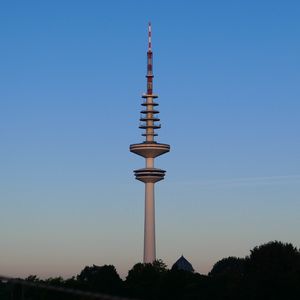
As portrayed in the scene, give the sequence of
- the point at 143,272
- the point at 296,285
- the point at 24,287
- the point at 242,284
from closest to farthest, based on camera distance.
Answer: the point at 24,287 < the point at 296,285 < the point at 242,284 < the point at 143,272

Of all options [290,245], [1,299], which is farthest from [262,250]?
[1,299]

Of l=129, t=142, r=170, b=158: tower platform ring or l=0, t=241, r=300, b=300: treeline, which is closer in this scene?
l=0, t=241, r=300, b=300: treeline

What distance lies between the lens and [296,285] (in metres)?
102

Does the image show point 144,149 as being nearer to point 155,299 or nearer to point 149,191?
point 149,191

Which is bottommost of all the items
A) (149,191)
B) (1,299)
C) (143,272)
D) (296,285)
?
(1,299)

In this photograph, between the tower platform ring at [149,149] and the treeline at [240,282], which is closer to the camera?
the treeline at [240,282]

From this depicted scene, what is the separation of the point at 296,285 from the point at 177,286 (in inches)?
1332

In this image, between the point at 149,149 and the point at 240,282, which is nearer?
the point at 240,282

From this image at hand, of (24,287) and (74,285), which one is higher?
(74,285)

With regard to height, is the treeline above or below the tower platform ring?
below

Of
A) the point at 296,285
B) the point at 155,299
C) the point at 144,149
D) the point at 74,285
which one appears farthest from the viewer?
the point at 144,149

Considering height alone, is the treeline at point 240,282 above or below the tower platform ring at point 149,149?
below

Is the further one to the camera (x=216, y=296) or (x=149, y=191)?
(x=149, y=191)

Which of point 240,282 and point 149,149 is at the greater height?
point 149,149
